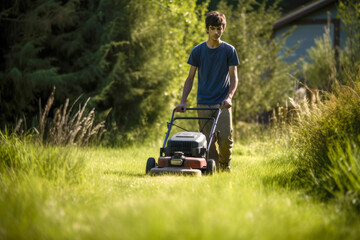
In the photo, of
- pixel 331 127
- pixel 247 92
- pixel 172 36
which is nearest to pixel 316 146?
pixel 331 127

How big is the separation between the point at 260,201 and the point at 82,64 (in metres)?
7.18

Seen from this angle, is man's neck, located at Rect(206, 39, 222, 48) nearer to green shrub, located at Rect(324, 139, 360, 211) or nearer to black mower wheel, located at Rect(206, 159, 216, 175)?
black mower wheel, located at Rect(206, 159, 216, 175)

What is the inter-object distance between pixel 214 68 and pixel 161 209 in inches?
127

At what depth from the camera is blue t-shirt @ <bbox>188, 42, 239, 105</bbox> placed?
578cm

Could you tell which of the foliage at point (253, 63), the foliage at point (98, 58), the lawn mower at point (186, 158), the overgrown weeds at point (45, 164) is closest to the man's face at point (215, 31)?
the lawn mower at point (186, 158)

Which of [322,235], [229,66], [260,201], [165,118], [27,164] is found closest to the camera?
[322,235]

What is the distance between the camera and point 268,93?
44.6 ft

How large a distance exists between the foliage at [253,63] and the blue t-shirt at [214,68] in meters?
6.52

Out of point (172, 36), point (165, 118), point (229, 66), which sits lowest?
point (165, 118)

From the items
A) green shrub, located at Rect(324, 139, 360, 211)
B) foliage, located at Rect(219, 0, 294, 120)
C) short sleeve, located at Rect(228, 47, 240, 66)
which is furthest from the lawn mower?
foliage, located at Rect(219, 0, 294, 120)

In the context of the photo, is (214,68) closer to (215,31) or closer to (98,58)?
(215,31)

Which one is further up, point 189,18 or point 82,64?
point 189,18

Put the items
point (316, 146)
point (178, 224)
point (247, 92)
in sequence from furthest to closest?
point (247, 92) < point (316, 146) < point (178, 224)

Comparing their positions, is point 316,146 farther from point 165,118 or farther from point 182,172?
point 165,118
